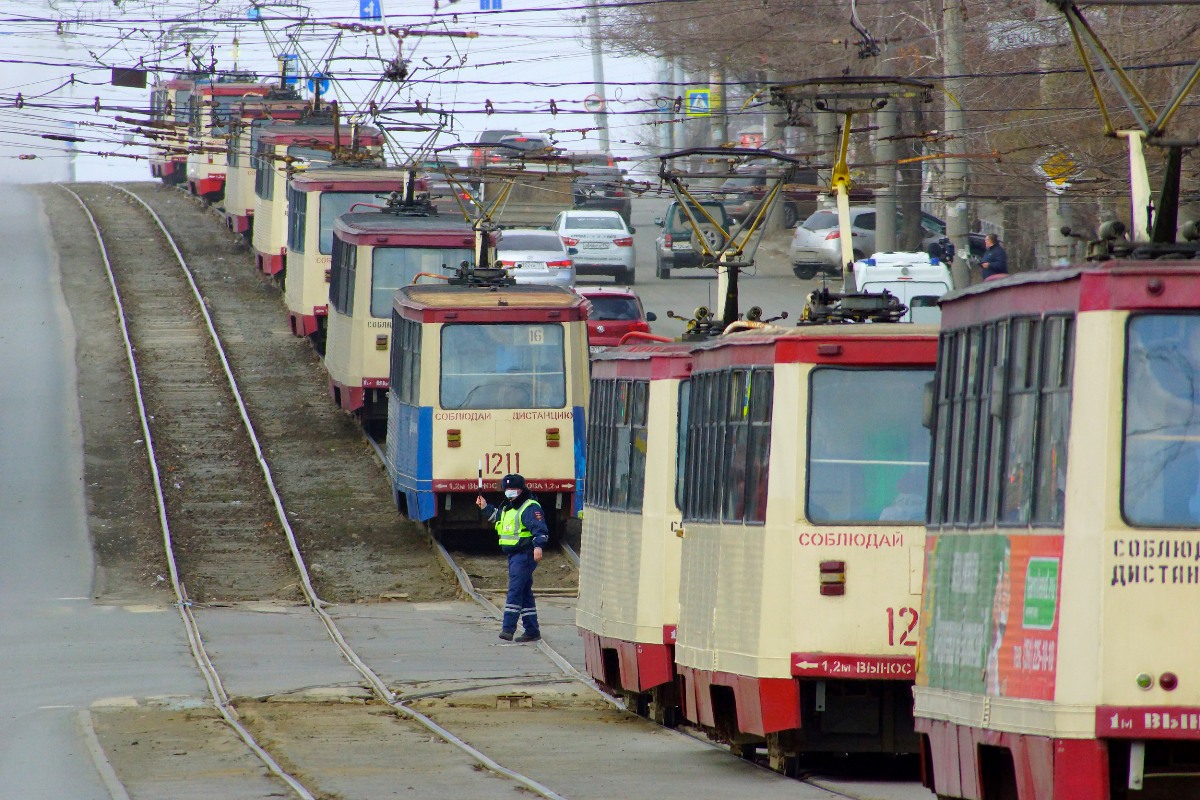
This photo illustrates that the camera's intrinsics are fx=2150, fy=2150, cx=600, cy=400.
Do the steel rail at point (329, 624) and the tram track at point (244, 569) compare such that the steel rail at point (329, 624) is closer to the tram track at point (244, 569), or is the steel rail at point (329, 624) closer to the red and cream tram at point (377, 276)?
the tram track at point (244, 569)

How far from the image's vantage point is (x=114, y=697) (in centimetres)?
1455

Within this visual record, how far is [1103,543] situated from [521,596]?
36.6 ft

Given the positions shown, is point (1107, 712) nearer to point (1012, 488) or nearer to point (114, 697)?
point (1012, 488)

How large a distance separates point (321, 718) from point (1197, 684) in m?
7.82

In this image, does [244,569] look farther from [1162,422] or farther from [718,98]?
[718,98]

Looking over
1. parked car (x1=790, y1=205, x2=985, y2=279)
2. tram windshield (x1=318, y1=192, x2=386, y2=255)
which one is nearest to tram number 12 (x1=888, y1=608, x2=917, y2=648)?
tram windshield (x1=318, y1=192, x2=386, y2=255)

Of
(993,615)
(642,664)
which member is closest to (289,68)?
(642,664)

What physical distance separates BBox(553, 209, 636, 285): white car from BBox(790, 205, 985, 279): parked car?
3672 mm

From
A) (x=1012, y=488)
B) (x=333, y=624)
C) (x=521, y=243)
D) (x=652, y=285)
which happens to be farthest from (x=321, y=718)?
(x=652, y=285)

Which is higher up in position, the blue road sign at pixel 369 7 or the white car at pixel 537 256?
the blue road sign at pixel 369 7

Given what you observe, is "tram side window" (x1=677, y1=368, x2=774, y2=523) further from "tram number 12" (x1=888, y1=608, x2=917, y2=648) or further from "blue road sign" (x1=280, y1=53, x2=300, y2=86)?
"blue road sign" (x1=280, y1=53, x2=300, y2=86)

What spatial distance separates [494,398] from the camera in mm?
22766

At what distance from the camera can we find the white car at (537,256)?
131 feet

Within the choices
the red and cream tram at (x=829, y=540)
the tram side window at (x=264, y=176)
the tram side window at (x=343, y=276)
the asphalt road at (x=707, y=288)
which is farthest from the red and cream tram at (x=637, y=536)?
the tram side window at (x=264, y=176)
